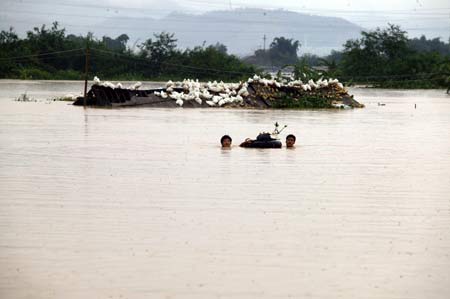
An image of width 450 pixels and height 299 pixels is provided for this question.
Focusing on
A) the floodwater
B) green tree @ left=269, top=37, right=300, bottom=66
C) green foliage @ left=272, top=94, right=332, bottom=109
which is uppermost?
green tree @ left=269, top=37, right=300, bottom=66

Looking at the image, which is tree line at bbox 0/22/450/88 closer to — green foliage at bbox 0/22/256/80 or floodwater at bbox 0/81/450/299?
green foliage at bbox 0/22/256/80

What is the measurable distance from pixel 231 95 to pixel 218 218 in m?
23.8

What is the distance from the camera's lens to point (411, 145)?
20766mm

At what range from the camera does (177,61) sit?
65.8m

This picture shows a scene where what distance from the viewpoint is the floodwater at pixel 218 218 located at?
26.1 feet

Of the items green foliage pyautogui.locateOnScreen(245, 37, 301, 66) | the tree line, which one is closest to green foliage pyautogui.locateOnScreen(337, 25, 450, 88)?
the tree line

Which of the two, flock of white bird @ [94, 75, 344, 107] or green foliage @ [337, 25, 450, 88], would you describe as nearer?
flock of white bird @ [94, 75, 344, 107]

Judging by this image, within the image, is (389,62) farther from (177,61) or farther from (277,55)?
(277,55)

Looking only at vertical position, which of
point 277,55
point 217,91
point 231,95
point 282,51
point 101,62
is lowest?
point 231,95

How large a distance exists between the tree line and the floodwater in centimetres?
4159

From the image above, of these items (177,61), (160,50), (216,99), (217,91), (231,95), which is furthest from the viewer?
(160,50)

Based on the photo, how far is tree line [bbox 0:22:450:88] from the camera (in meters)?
62.3

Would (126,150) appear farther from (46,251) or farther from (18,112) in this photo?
(18,112)

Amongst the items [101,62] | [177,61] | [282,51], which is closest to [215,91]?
[101,62]
